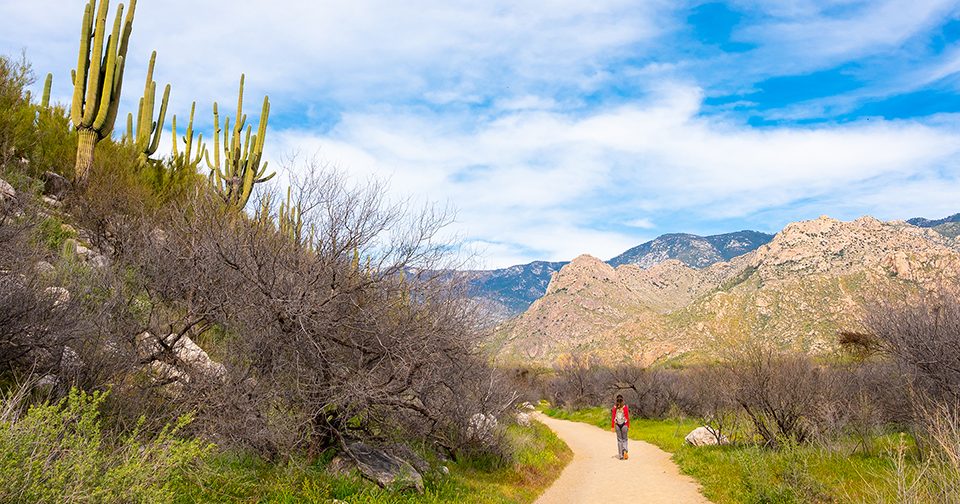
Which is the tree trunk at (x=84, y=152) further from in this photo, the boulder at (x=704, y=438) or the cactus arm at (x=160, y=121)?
the boulder at (x=704, y=438)

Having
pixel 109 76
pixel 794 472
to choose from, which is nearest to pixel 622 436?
pixel 794 472

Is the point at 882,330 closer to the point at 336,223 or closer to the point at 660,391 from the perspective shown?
the point at 336,223

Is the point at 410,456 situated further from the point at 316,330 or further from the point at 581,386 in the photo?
the point at 581,386

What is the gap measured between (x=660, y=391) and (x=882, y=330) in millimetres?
20236

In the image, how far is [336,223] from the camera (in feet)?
30.9

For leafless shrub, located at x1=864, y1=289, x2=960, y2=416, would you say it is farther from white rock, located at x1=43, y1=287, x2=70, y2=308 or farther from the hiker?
white rock, located at x1=43, y1=287, x2=70, y2=308

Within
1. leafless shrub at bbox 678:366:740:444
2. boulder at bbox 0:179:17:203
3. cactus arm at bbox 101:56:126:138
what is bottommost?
leafless shrub at bbox 678:366:740:444

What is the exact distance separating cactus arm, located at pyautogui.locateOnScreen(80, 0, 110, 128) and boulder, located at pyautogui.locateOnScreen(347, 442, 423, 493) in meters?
14.0

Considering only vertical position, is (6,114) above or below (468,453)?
above

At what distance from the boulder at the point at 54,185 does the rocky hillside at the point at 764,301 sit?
31.7m

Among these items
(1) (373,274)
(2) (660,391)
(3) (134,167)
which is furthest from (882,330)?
(3) (134,167)

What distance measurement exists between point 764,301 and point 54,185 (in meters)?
80.1

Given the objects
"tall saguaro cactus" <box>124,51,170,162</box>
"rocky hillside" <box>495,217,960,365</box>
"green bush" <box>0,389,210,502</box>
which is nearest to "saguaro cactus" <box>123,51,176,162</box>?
"tall saguaro cactus" <box>124,51,170,162</box>

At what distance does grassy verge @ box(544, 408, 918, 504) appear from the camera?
970cm
